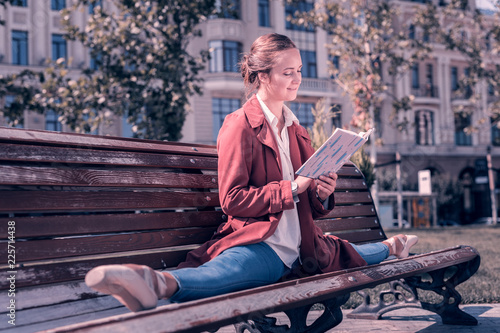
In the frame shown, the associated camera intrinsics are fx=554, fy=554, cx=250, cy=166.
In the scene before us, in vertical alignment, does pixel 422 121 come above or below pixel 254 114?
above

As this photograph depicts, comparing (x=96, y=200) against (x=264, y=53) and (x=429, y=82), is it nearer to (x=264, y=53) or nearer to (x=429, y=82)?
(x=264, y=53)

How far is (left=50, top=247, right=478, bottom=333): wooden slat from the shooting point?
1404 mm

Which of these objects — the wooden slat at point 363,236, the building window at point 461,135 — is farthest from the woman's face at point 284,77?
the building window at point 461,135

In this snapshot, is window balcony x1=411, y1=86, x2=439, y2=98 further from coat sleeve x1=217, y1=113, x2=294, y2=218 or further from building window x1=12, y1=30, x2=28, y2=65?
coat sleeve x1=217, y1=113, x2=294, y2=218

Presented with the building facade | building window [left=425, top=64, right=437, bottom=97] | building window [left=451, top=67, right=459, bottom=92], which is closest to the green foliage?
the building facade

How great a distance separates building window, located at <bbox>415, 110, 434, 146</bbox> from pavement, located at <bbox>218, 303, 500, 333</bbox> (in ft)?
96.3

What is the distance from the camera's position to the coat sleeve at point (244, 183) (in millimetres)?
2316

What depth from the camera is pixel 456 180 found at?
31.1m

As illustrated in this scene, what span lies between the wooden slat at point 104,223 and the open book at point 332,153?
0.68 m

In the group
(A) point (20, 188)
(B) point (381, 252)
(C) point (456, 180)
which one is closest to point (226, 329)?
(B) point (381, 252)

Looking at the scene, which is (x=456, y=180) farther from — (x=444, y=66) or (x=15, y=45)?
(x=15, y=45)

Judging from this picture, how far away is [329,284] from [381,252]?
96 centimetres

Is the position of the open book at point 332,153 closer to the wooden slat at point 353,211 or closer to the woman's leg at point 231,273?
the woman's leg at point 231,273

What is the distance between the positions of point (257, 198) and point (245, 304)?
637mm
